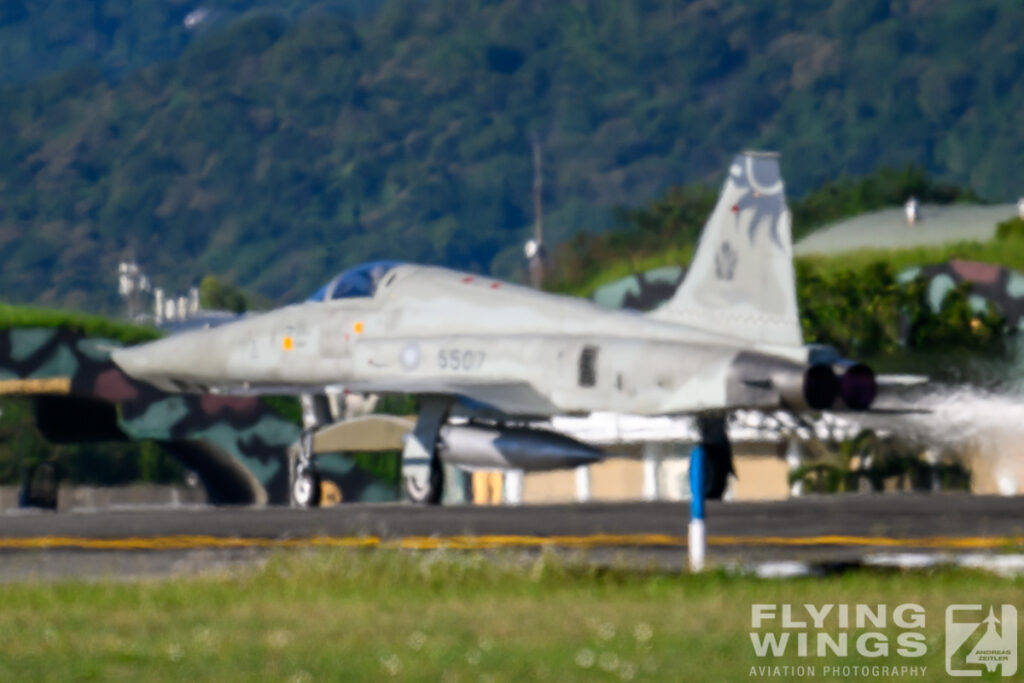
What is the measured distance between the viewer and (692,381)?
22125 millimetres

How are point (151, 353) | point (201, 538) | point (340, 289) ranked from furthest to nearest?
point (151, 353) < point (340, 289) < point (201, 538)

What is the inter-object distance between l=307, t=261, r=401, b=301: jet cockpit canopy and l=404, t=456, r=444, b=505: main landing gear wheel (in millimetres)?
3051

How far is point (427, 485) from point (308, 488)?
2.13 m

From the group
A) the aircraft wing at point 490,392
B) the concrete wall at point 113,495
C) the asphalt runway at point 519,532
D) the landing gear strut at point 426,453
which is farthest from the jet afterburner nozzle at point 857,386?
the concrete wall at point 113,495

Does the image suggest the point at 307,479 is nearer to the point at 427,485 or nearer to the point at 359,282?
the point at 427,485

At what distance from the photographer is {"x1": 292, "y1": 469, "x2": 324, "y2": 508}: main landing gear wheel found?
1007 inches

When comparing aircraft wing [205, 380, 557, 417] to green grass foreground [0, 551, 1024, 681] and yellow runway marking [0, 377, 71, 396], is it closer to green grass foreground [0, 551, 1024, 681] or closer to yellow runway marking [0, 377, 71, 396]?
green grass foreground [0, 551, 1024, 681]

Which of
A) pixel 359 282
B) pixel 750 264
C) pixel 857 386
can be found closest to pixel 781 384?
pixel 857 386

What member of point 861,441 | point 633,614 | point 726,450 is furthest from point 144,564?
point 861,441

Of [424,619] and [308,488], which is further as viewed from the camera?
[308,488]

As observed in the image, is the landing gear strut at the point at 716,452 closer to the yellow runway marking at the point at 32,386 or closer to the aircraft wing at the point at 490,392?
the aircraft wing at the point at 490,392

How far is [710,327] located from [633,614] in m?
11.8

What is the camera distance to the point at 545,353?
2388 centimetres

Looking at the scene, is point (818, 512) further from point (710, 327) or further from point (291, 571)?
point (291, 571)
